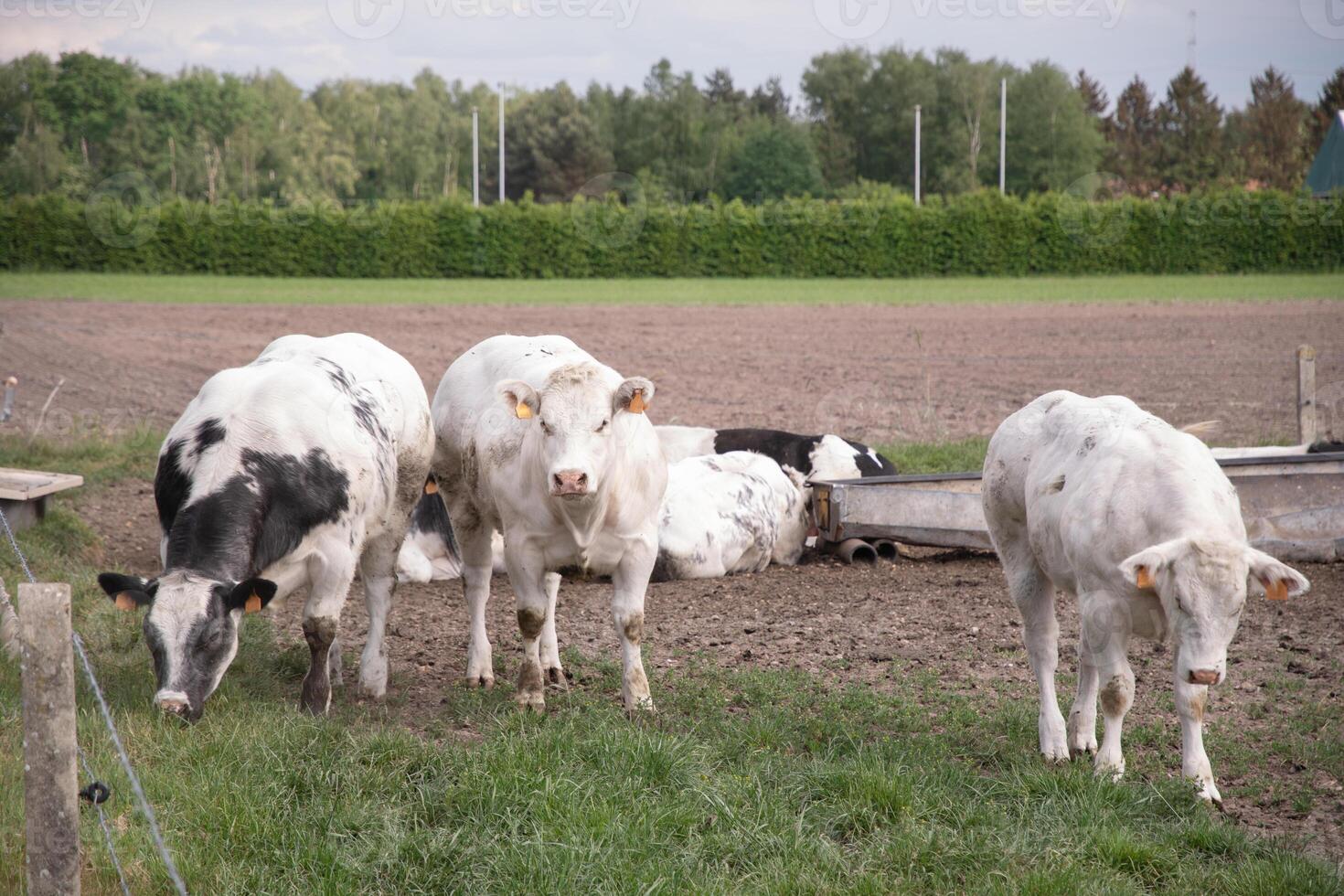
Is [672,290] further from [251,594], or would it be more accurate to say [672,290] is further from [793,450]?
[251,594]

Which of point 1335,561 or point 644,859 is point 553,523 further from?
point 1335,561

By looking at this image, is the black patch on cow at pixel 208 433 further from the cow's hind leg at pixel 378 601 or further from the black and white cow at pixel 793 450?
the black and white cow at pixel 793 450

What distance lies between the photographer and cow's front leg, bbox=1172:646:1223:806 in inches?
204

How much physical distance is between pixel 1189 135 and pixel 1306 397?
280 feet

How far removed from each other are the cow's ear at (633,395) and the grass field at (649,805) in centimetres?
150

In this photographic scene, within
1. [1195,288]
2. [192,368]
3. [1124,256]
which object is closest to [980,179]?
[1124,256]

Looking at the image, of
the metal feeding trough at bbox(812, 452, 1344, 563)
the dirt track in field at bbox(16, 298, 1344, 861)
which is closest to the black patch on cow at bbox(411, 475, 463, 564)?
the dirt track in field at bbox(16, 298, 1344, 861)

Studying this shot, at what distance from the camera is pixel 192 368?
851 inches

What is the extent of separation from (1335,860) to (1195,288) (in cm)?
3941

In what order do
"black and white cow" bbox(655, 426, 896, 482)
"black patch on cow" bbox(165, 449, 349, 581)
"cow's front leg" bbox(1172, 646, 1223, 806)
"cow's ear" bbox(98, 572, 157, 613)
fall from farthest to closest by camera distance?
1. "black and white cow" bbox(655, 426, 896, 482)
2. "black patch on cow" bbox(165, 449, 349, 581)
3. "cow's ear" bbox(98, 572, 157, 613)
4. "cow's front leg" bbox(1172, 646, 1223, 806)

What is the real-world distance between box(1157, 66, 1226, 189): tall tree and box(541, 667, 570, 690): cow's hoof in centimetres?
8163

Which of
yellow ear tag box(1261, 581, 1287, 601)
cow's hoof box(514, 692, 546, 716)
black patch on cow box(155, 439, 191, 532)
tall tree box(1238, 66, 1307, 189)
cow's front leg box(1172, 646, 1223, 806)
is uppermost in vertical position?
tall tree box(1238, 66, 1307, 189)

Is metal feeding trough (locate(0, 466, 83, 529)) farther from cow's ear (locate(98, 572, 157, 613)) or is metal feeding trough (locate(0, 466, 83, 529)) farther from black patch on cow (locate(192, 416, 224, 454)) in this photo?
cow's ear (locate(98, 572, 157, 613))

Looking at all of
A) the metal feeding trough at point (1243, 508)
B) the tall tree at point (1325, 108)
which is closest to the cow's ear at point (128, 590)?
the metal feeding trough at point (1243, 508)
